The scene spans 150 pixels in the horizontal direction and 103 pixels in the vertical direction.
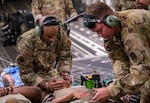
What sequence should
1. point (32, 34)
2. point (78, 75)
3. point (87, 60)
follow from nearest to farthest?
point (32, 34), point (78, 75), point (87, 60)

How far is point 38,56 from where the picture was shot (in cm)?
344

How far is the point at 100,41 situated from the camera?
6.10 metres

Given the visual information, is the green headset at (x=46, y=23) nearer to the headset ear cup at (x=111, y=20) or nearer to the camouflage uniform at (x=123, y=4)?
the headset ear cup at (x=111, y=20)

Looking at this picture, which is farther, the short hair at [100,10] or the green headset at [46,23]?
the green headset at [46,23]

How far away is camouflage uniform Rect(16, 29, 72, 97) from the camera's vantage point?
337 cm

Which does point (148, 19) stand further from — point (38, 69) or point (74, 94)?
point (38, 69)

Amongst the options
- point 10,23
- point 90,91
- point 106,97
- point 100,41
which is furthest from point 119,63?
point 10,23

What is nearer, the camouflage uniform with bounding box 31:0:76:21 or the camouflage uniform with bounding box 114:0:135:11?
the camouflage uniform with bounding box 114:0:135:11

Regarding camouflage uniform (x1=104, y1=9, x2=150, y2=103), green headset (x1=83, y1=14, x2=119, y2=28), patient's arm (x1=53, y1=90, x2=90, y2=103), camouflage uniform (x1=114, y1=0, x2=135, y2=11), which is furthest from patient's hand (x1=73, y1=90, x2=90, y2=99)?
camouflage uniform (x1=114, y1=0, x2=135, y2=11)

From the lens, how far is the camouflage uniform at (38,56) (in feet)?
11.0

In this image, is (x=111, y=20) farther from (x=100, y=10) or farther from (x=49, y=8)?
(x=49, y=8)

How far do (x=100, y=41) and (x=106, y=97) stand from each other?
11.6 ft

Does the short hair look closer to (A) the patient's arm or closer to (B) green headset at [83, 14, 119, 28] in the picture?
(B) green headset at [83, 14, 119, 28]

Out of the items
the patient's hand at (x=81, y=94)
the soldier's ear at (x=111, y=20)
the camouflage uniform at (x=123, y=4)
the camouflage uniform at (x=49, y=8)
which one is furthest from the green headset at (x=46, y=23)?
the camouflage uniform at (x=49, y=8)
